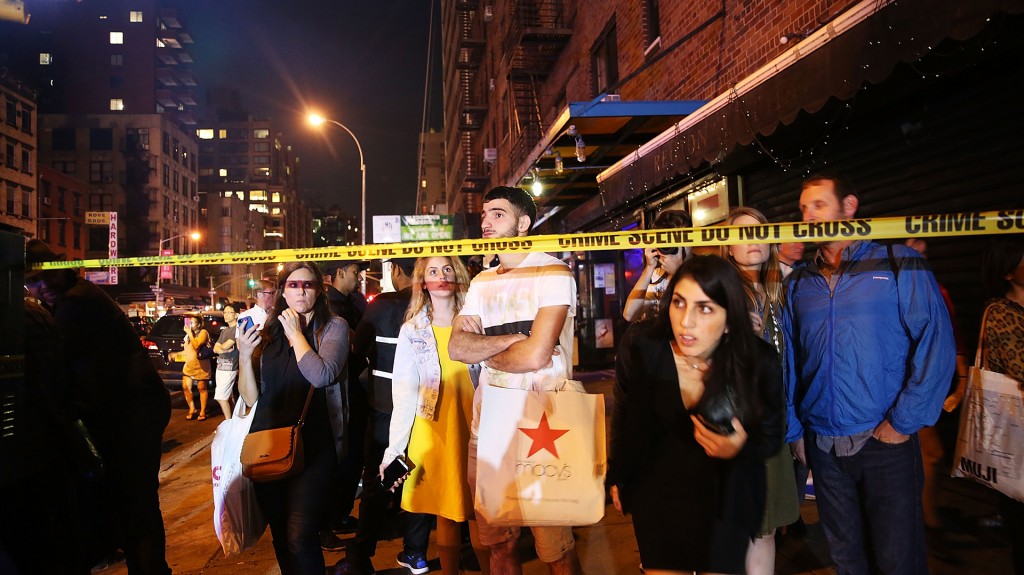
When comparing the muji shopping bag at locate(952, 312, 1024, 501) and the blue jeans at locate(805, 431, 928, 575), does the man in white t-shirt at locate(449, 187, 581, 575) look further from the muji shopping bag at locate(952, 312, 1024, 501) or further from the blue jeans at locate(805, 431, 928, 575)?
the muji shopping bag at locate(952, 312, 1024, 501)

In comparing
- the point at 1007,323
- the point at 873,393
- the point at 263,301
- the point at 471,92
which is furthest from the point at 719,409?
the point at 471,92

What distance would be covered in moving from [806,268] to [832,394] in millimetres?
684

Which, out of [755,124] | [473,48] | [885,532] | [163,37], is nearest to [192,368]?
[755,124]

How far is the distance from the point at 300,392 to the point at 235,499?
72 cm

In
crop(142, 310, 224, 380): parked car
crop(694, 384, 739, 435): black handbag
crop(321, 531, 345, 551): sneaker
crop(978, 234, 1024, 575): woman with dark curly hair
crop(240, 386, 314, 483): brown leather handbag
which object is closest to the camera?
crop(694, 384, 739, 435): black handbag

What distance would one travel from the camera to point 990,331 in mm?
3070

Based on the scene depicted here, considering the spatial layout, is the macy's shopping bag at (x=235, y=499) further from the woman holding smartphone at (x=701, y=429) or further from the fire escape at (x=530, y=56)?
the fire escape at (x=530, y=56)

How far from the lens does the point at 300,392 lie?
11.0ft

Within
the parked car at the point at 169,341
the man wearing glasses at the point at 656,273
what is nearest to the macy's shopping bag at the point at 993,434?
the man wearing glasses at the point at 656,273

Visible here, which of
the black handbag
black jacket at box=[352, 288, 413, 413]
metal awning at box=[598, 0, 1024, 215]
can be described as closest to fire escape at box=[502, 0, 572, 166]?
metal awning at box=[598, 0, 1024, 215]

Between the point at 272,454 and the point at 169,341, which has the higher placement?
the point at 169,341

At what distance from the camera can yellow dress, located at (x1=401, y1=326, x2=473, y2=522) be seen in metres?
3.40

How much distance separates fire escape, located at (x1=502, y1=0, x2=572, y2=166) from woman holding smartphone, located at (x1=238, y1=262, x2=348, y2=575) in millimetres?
13363

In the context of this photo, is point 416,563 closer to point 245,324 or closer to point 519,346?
point 245,324
